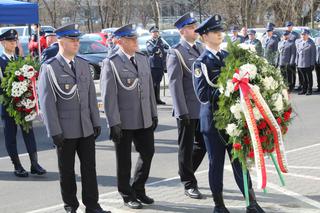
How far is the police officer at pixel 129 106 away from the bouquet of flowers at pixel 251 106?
109cm

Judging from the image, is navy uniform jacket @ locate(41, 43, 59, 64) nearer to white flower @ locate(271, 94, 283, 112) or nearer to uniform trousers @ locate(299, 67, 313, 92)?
white flower @ locate(271, 94, 283, 112)

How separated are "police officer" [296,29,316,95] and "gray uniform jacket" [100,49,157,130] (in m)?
11.6

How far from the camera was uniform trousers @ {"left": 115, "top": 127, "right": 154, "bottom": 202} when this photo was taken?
6305 millimetres

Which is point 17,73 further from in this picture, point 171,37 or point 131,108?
point 171,37

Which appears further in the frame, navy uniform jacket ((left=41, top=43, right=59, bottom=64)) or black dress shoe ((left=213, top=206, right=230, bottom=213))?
navy uniform jacket ((left=41, top=43, right=59, bottom=64))

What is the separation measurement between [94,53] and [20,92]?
15074mm

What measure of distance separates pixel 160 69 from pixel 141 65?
29.3 feet

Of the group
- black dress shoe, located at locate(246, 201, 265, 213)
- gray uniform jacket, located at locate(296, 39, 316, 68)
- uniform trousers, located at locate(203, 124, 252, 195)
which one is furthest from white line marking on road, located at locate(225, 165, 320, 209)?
gray uniform jacket, located at locate(296, 39, 316, 68)

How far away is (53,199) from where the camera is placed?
691 cm

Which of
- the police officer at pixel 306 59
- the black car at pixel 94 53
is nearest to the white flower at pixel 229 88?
the police officer at pixel 306 59

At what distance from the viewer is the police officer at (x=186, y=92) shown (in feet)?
21.7

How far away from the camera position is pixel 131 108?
6.29 metres

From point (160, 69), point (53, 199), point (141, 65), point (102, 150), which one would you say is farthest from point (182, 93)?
point (160, 69)

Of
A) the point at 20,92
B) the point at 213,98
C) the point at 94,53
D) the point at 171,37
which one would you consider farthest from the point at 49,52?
the point at 171,37
